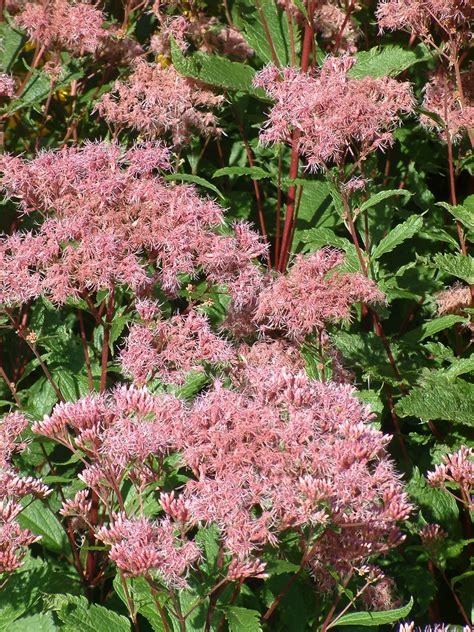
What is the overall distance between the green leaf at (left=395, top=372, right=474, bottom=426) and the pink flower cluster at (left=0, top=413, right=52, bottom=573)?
1.14m

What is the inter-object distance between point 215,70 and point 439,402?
1530 millimetres

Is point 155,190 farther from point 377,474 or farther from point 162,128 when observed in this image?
point 377,474

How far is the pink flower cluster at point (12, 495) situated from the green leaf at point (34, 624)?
389mm

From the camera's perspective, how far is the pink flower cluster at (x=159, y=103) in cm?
339

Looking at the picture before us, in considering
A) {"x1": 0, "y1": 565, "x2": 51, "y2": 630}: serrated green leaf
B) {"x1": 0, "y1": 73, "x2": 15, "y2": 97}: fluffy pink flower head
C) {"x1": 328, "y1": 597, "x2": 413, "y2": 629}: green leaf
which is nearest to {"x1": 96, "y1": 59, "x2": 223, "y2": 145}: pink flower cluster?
{"x1": 0, "y1": 73, "x2": 15, "y2": 97}: fluffy pink flower head

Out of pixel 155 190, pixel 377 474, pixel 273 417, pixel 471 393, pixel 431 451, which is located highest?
pixel 155 190

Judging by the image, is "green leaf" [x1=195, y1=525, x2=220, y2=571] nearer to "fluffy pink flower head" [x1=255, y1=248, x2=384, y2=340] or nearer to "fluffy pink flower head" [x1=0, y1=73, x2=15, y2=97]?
"fluffy pink flower head" [x1=255, y1=248, x2=384, y2=340]

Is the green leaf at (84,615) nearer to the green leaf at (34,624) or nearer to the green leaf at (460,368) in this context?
the green leaf at (34,624)

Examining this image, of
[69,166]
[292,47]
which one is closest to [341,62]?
[292,47]

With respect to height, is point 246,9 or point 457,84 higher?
point 246,9

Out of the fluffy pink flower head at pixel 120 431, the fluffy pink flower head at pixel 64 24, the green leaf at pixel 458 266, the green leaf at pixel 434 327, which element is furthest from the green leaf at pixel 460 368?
the fluffy pink flower head at pixel 64 24

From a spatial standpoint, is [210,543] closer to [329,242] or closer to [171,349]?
[171,349]

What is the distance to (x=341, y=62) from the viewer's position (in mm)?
3209

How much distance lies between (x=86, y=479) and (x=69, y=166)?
3.38 feet
